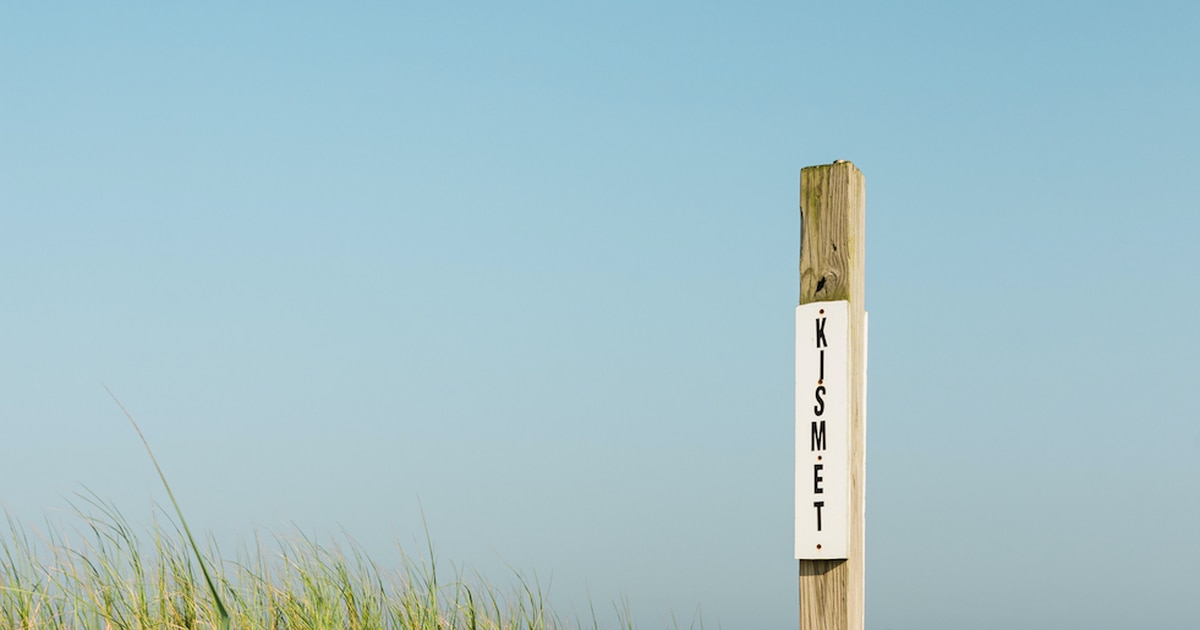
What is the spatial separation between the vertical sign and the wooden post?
0.04m

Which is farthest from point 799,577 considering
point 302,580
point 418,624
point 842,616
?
point 302,580

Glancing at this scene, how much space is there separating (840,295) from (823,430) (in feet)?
1.81

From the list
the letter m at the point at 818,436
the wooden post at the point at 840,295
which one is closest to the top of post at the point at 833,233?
the wooden post at the point at 840,295

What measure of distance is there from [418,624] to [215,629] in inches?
37.6

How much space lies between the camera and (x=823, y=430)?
4422 mm

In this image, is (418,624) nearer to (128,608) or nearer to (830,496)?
(128,608)

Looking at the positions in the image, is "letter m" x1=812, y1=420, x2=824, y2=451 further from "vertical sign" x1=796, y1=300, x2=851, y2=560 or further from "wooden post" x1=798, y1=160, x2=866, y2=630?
"wooden post" x1=798, y1=160, x2=866, y2=630

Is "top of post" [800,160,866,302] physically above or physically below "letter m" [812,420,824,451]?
→ above

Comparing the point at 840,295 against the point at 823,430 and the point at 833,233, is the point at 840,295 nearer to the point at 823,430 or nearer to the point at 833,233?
the point at 833,233

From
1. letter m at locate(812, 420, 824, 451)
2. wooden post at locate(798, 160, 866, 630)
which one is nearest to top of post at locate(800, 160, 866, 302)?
wooden post at locate(798, 160, 866, 630)

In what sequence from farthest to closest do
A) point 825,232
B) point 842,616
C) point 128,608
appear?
point 128,608 < point 825,232 < point 842,616

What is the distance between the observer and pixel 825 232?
460 cm

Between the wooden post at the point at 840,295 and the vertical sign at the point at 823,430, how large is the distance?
4cm

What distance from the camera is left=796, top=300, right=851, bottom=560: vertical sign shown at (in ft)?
14.3
